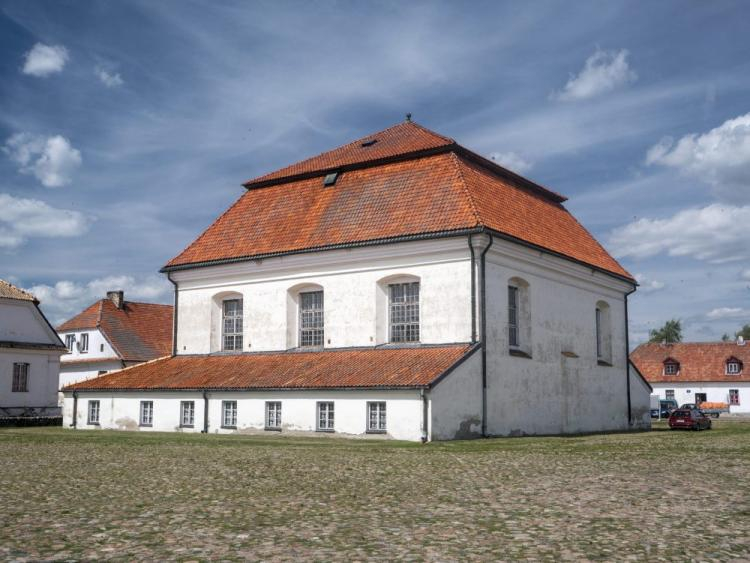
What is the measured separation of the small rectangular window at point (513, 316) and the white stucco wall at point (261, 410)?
6.37 metres

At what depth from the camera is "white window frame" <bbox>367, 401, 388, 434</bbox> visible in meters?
24.7

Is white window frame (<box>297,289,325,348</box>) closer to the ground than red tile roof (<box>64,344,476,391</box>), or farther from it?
farther from it

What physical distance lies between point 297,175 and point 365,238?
661cm

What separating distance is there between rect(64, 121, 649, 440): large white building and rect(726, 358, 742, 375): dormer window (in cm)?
4278

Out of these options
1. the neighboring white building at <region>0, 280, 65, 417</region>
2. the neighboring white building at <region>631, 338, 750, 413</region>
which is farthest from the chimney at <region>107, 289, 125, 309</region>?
the neighboring white building at <region>631, 338, 750, 413</region>

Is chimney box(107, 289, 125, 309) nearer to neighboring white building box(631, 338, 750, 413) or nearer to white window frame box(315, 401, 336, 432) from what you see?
white window frame box(315, 401, 336, 432)

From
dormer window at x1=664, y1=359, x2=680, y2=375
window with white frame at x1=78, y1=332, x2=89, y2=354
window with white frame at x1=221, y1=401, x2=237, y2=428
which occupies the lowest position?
window with white frame at x1=221, y1=401, x2=237, y2=428

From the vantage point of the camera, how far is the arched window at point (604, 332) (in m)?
35.4

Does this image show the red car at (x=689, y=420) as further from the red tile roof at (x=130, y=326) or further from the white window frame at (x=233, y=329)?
the red tile roof at (x=130, y=326)

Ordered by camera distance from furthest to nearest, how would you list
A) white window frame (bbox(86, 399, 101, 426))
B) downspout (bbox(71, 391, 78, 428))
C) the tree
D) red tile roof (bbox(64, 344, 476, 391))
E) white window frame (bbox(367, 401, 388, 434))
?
the tree, downspout (bbox(71, 391, 78, 428)), white window frame (bbox(86, 399, 101, 426)), red tile roof (bbox(64, 344, 476, 391)), white window frame (bbox(367, 401, 388, 434))

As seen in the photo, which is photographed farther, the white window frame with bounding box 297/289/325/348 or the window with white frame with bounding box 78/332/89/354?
the window with white frame with bounding box 78/332/89/354

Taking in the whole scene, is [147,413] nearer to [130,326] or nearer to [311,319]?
[311,319]

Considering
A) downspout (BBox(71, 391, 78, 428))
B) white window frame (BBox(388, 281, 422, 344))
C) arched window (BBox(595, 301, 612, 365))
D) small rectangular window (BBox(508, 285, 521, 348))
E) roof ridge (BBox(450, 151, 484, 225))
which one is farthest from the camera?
arched window (BBox(595, 301, 612, 365))

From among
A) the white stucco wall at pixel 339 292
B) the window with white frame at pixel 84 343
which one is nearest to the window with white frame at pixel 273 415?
the white stucco wall at pixel 339 292
